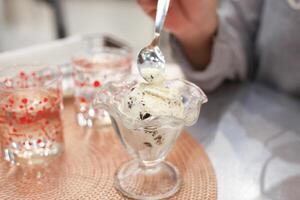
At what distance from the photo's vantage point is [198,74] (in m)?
0.66

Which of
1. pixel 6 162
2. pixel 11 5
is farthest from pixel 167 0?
pixel 11 5

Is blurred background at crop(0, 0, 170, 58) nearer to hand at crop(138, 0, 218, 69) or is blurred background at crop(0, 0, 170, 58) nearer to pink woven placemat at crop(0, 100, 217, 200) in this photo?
hand at crop(138, 0, 218, 69)

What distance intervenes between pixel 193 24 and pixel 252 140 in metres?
0.19

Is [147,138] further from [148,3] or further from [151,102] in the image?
[148,3]

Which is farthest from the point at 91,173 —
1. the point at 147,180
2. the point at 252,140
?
the point at 252,140

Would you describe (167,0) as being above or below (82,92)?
above

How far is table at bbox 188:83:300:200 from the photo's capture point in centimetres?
45

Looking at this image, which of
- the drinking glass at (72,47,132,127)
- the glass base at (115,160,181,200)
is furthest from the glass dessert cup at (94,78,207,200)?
the drinking glass at (72,47,132,127)

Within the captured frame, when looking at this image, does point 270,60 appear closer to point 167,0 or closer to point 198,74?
point 198,74

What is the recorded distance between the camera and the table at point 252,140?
453mm

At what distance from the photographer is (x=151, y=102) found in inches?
16.7

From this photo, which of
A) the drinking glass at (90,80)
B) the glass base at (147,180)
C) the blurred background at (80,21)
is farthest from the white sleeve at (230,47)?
the blurred background at (80,21)

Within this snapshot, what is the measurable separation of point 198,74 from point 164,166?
8.8 inches

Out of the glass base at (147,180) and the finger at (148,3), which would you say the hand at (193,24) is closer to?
the finger at (148,3)
